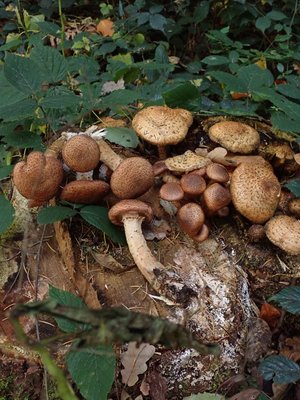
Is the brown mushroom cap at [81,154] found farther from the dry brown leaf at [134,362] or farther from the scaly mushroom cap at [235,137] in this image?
the dry brown leaf at [134,362]

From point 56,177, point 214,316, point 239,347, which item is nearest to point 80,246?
point 56,177

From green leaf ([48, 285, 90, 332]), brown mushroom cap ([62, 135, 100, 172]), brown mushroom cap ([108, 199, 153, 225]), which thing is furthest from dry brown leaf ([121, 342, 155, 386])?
brown mushroom cap ([62, 135, 100, 172])

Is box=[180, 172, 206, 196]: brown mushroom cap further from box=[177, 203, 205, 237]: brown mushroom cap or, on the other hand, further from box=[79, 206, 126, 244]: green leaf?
box=[79, 206, 126, 244]: green leaf

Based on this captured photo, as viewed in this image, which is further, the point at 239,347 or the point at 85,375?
the point at 239,347

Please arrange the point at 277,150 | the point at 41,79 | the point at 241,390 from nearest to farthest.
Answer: the point at 241,390
the point at 41,79
the point at 277,150

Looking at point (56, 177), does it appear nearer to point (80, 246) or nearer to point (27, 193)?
point (27, 193)

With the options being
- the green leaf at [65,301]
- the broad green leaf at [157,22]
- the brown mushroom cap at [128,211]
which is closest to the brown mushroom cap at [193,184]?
the brown mushroom cap at [128,211]
